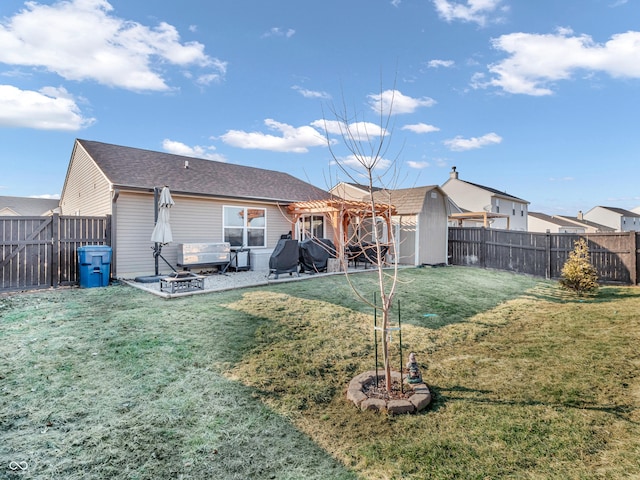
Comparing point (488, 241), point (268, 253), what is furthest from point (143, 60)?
point (488, 241)

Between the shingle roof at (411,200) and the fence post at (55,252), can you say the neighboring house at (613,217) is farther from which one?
the fence post at (55,252)

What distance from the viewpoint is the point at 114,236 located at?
9531 millimetres

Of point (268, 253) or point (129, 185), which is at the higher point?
point (129, 185)

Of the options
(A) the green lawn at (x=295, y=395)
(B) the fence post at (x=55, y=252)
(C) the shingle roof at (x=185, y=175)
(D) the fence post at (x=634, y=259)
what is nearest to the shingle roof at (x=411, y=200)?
(C) the shingle roof at (x=185, y=175)

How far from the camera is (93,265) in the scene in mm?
8430

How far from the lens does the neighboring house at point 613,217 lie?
45438 millimetres

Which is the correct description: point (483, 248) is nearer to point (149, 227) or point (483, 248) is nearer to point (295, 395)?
point (149, 227)

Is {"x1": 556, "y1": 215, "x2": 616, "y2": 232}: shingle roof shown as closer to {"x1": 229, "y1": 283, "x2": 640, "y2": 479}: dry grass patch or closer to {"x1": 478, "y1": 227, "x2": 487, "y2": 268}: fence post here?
{"x1": 478, "y1": 227, "x2": 487, "y2": 268}: fence post

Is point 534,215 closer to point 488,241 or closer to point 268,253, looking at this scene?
point 488,241

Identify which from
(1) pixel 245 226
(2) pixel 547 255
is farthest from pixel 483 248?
(1) pixel 245 226

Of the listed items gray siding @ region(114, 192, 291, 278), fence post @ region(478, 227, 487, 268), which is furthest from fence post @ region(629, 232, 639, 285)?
gray siding @ region(114, 192, 291, 278)

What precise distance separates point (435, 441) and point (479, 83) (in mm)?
13427

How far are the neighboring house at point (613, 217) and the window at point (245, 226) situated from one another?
53.4 meters

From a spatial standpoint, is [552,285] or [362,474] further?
[552,285]
